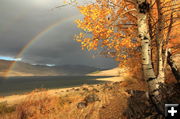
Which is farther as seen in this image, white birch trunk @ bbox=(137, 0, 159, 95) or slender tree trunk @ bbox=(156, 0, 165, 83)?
slender tree trunk @ bbox=(156, 0, 165, 83)

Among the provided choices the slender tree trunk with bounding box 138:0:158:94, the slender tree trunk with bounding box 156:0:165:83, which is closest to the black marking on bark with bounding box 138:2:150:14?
the slender tree trunk with bounding box 138:0:158:94

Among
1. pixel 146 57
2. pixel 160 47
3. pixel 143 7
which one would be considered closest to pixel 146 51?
pixel 146 57

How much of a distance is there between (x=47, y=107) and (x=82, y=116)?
305cm

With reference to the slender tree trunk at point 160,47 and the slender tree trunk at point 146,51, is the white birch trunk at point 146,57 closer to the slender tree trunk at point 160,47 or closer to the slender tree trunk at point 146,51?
the slender tree trunk at point 146,51

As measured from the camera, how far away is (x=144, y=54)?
502 centimetres

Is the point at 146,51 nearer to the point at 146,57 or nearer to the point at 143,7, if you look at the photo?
the point at 146,57

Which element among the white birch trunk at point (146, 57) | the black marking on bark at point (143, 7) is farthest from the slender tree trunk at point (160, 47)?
the black marking on bark at point (143, 7)

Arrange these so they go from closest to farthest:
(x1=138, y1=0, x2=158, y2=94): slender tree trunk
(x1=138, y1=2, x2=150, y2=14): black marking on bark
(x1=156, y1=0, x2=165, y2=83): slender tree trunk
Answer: (x1=138, y1=0, x2=158, y2=94): slender tree trunk, (x1=138, y1=2, x2=150, y2=14): black marking on bark, (x1=156, y1=0, x2=165, y2=83): slender tree trunk

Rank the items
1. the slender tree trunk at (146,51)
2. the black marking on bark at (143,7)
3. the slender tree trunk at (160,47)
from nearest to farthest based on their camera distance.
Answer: the slender tree trunk at (146,51), the black marking on bark at (143,7), the slender tree trunk at (160,47)

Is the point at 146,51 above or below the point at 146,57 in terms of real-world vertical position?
above

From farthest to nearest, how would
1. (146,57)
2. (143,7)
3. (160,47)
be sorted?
(160,47) → (143,7) → (146,57)

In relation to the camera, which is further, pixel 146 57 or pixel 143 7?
pixel 143 7

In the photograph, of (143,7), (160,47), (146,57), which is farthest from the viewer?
(160,47)

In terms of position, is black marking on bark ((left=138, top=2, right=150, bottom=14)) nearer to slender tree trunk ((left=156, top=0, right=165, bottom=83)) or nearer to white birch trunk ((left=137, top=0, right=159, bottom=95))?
white birch trunk ((left=137, top=0, right=159, bottom=95))
